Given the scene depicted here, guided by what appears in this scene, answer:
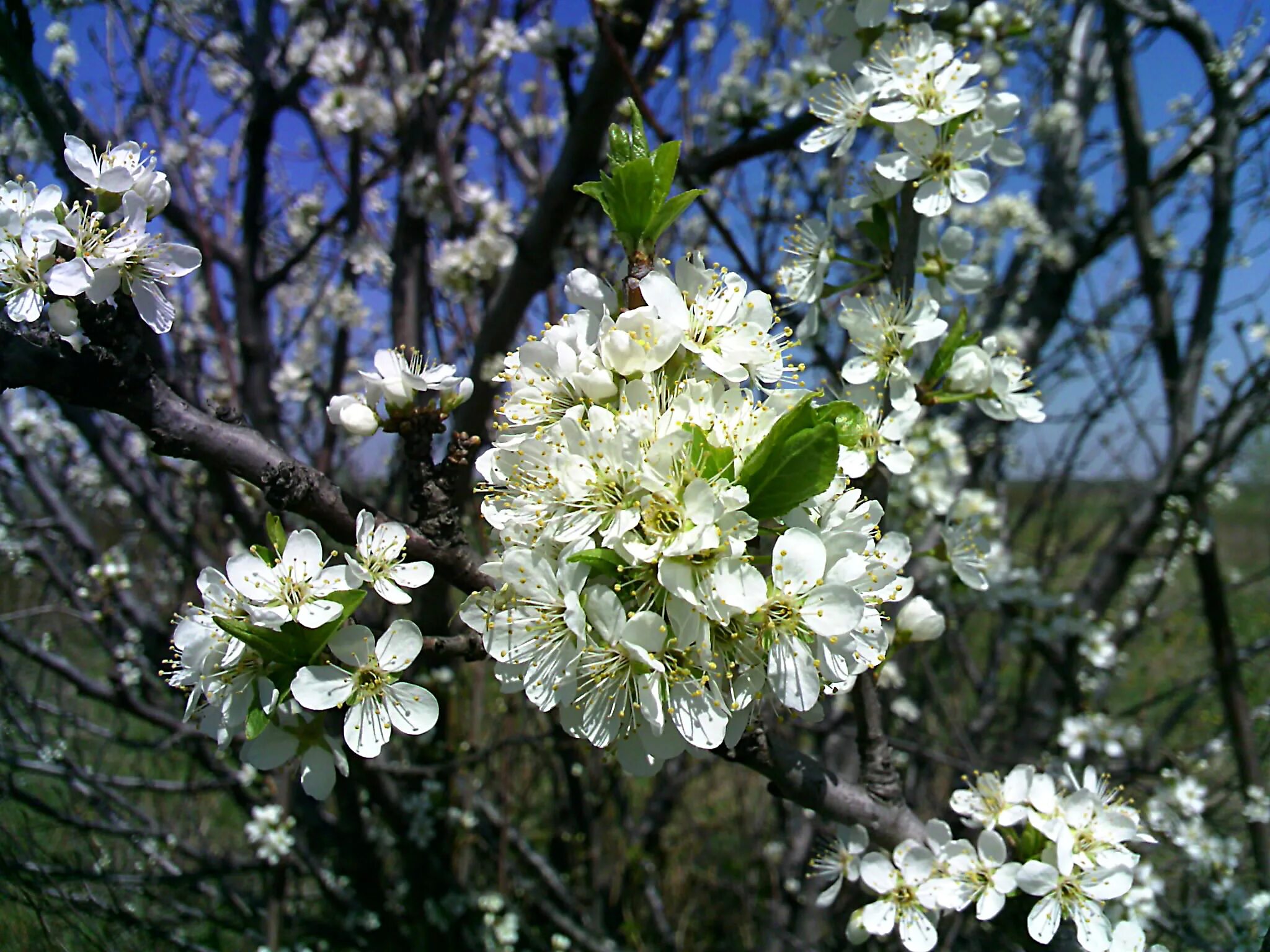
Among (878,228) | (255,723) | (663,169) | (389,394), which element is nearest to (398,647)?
(255,723)

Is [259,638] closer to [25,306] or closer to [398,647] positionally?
[398,647]

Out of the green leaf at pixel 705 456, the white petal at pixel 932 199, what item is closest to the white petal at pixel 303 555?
the green leaf at pixel 705 456

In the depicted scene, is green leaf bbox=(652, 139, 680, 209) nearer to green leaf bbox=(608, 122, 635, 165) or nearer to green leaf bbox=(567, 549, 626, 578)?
green leaf bbox=(608, 122, 635, 165)

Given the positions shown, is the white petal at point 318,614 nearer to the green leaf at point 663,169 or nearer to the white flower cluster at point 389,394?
the white flower cluster at point 389,394

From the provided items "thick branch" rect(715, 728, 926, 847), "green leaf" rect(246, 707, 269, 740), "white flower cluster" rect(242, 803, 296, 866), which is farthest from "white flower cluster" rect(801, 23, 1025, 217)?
"white flower cluster" rect(242, 803, 296, 866)

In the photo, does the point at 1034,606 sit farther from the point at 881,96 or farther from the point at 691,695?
the point at 691,695

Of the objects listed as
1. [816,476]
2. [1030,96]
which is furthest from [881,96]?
[1030,96]

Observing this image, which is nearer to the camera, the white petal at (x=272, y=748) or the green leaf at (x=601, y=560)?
the green leaf at (x=601, y=560)
